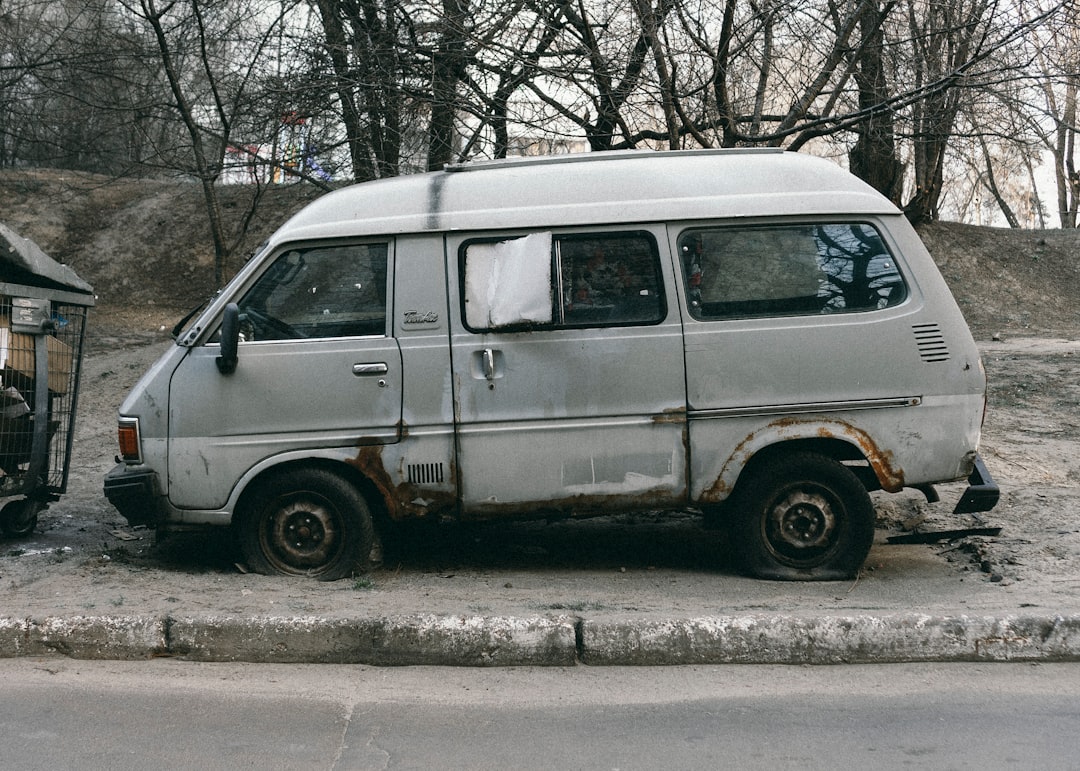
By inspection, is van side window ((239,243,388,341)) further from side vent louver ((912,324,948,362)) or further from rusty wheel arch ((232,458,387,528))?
side vent louver ((912,324,948,362))

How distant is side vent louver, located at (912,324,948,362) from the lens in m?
5.17

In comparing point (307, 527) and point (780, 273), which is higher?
point (780, 273)

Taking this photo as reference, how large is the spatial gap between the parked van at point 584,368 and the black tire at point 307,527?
24 mm

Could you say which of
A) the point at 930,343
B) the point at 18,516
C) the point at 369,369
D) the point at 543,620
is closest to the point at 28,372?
the point at 18,516

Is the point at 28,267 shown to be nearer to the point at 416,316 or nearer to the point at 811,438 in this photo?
the point at 416,316

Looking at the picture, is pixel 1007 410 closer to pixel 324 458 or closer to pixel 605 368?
pixel 605 368

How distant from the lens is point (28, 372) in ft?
20.2

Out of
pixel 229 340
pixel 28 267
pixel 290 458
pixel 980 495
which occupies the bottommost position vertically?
pixel 980 495

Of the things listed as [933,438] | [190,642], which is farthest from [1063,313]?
[190,642]

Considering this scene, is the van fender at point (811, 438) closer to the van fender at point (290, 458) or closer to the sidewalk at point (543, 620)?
the sidewalk at point (543, 620)

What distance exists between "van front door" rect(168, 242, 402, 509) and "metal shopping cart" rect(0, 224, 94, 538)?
147cm

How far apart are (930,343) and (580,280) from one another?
5.98ft

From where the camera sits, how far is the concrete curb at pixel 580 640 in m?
4.36

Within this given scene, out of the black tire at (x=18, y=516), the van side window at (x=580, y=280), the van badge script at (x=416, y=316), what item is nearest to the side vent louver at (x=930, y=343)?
the van side window at (x=580, y=280)
